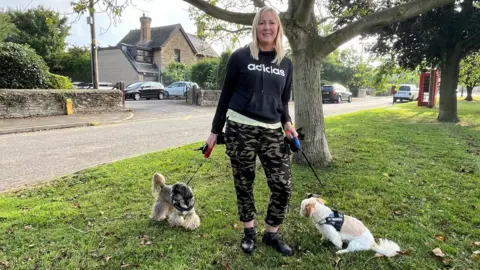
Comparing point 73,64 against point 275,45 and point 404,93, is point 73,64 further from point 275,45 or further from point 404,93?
point 275,45

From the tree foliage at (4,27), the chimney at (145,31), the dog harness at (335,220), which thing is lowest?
the dog harness at (335,220)

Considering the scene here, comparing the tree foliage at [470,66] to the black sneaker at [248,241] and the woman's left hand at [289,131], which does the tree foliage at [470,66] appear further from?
the black sneaker at [248,241]

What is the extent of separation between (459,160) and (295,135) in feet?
16.0

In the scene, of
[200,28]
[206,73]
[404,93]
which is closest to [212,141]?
[200,28]

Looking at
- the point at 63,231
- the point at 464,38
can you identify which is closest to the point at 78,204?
the point at 63,231

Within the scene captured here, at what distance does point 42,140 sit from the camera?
9609 millimetres

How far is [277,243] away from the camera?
3100mm

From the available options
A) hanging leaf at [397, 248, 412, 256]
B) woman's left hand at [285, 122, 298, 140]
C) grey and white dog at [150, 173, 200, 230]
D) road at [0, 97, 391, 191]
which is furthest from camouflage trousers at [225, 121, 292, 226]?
road at [0, 97, 391, 191]

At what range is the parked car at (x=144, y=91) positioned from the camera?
27000mm

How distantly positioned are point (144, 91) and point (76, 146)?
19723 millimetres

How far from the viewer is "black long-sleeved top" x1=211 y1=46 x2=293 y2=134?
276 centimetres

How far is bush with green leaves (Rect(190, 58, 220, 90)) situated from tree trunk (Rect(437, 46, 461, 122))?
18.1 metres

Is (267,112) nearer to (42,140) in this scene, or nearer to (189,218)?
(189,218)

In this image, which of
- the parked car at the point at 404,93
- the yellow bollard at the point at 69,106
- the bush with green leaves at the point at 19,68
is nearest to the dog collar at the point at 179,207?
the yellow bollard at the point at 69,106
